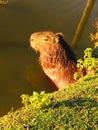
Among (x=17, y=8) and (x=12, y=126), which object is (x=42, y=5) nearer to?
(x=17, y=8)

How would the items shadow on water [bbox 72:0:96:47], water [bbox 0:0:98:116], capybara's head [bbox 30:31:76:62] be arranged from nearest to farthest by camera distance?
water [bbox 0:0:98:116] < capybara's head [bbox 30:31:76:62] < shadow on water [bbox 72:0:96:47]

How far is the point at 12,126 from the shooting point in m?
4.80

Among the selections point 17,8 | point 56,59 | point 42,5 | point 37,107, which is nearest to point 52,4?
point 42,5

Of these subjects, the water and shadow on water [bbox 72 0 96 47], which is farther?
shadow on water [bbox 72 0 96 47]

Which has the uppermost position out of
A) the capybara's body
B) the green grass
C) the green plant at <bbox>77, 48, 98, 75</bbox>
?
the capybara's body

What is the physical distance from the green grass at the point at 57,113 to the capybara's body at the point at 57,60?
1630mm

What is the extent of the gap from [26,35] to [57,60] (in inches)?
58.9

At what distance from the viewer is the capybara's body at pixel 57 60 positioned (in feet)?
23.1

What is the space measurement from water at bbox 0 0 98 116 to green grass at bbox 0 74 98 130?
1.30 metres

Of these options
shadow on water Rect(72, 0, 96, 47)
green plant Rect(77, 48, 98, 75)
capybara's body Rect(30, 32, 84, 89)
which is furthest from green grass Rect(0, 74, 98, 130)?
shadow on water Rect(72, 0, 96, 47)

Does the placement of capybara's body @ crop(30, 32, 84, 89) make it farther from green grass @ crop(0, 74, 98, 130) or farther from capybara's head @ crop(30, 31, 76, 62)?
green grass @ crop(0, 74, 98, 130)

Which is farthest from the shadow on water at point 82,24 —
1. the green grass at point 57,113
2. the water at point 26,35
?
the green grass at point 57,113

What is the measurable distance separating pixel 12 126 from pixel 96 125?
98 centimetres

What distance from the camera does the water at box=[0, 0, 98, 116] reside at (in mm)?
Result: 6961
